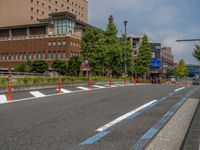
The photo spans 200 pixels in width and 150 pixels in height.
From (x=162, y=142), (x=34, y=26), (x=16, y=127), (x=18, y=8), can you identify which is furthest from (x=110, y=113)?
(x=18, y=8)

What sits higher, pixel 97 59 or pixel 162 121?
pixel 97 59

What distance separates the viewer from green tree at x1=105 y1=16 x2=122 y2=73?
2142 inches

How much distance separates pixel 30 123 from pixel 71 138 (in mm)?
1805

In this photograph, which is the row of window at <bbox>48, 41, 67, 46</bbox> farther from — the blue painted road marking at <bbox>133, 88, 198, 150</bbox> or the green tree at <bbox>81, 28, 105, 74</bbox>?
the blue painted road marking at <bbox>133, 88, 198, 150</bbox>

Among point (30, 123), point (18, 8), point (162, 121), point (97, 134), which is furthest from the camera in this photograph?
point (18, 8)

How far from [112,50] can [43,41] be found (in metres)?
41.1

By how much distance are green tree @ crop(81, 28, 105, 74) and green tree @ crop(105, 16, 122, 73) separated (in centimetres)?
100

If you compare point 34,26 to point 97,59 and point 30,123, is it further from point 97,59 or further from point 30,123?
point 30,123

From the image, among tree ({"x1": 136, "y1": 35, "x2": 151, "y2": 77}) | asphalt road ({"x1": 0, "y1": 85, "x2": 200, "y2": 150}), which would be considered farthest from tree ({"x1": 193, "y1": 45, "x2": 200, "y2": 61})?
asphalt road ({"x1": 0, "y1": 85, "x2": 200, "y2": 150})

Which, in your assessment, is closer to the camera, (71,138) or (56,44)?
(71,138)

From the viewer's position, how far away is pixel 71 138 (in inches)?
222

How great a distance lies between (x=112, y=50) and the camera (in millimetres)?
54531

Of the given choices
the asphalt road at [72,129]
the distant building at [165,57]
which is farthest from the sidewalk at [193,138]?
the distant building at [165,57]

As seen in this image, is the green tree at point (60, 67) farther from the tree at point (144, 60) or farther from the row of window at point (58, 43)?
the tree at point (144, 60)
